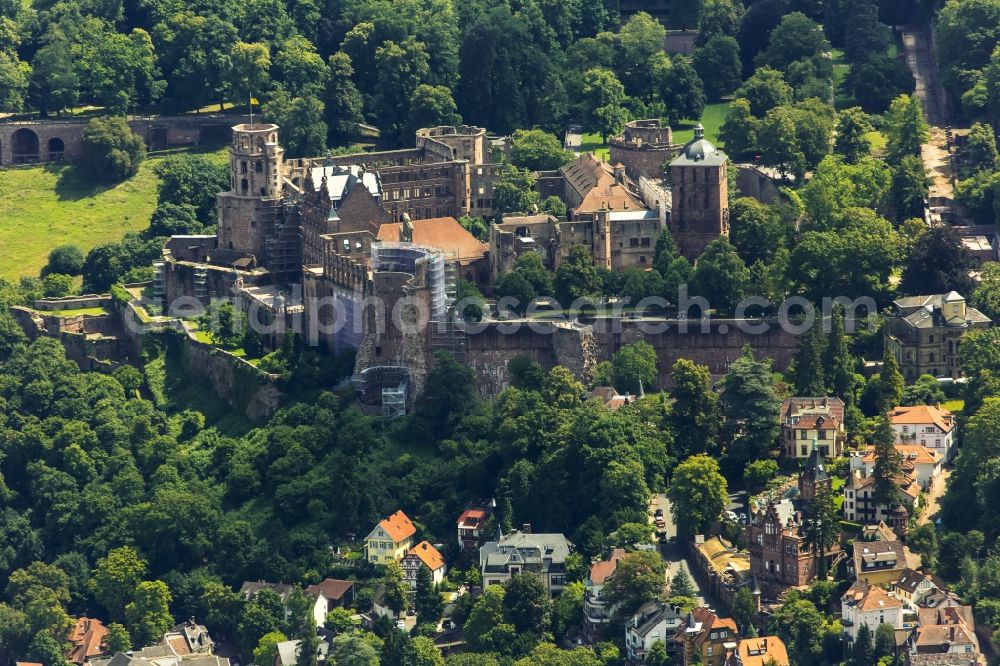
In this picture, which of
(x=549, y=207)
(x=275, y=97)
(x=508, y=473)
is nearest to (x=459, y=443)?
(x=508, y=473)

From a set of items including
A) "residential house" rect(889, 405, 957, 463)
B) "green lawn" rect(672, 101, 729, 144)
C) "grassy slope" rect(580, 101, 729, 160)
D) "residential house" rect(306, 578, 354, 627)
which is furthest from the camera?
"green lawn" rect(672, 101, 729, 144)

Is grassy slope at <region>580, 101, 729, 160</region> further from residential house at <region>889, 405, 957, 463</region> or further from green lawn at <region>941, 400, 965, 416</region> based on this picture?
residential house at <region>889, 405, 957, 463</region>

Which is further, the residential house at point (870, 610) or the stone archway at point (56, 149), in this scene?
the stone archway at point (56, 149)

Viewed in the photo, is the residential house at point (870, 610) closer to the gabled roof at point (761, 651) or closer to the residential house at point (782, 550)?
the gabled roof at point (761, 651)

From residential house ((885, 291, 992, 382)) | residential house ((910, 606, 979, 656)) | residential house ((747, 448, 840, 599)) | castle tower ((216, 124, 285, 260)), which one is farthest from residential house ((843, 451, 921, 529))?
castle tower ((216, 124, 285, 260))

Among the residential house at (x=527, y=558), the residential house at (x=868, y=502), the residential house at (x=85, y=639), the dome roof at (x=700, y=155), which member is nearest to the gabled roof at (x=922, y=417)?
the residential house at (x=868, y=502)

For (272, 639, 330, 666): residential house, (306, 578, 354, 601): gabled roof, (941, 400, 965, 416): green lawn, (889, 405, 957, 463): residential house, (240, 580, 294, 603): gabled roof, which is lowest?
(272, 639, 330, 666): residential house

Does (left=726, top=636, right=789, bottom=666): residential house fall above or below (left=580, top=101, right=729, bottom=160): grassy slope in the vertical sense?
below
